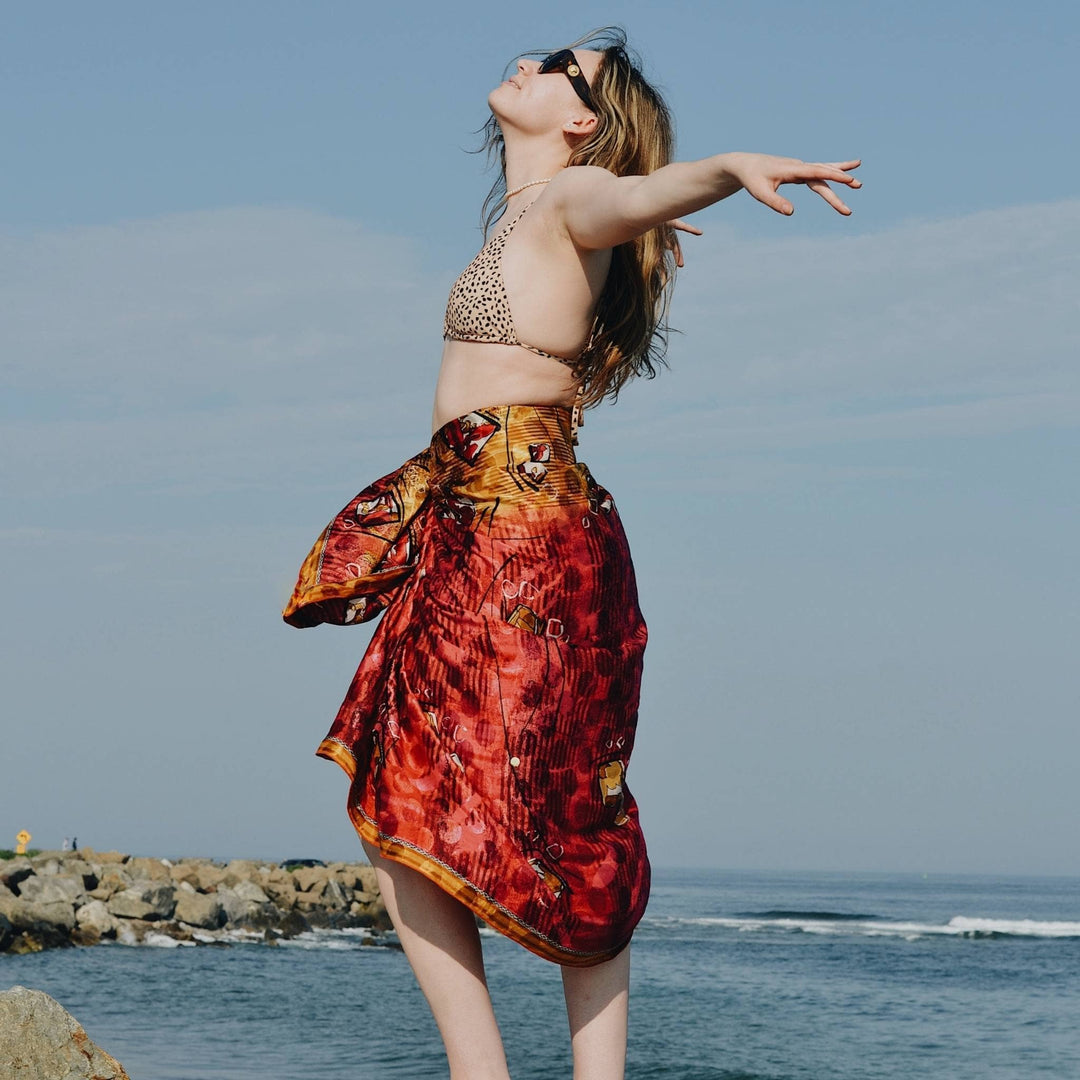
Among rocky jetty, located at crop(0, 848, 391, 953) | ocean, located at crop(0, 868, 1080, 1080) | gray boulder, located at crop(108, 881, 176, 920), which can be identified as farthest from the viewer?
gray boulder, located at crop(108, 881, 176, 920)

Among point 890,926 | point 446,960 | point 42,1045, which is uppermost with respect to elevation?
point 446,960

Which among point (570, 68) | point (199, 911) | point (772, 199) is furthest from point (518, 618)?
point (199, 911)

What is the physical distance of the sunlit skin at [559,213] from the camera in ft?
7.95

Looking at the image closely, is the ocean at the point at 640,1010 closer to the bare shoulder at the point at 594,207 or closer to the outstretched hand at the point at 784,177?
the bare shoulder at the point at 594,207

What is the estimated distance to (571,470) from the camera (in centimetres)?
299

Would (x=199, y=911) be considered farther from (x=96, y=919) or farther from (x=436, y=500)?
(x=436, y=500)

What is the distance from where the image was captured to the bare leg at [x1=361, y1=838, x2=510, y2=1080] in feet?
8.94

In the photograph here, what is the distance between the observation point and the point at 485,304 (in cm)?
297

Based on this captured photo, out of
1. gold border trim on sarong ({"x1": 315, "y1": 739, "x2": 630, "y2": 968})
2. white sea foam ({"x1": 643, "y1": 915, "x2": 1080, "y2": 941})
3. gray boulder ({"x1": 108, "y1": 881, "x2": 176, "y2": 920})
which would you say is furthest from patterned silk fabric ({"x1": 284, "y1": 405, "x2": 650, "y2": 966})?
white sea foam ({"x1": 643, "y1": 915, "x2": 1080, "y2": 941})

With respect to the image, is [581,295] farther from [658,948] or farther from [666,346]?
[658,948]

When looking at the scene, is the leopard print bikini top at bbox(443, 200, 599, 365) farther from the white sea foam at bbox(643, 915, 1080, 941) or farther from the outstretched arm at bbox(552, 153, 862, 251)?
the white sea foam at bbox(643, 915, 1080, 941)

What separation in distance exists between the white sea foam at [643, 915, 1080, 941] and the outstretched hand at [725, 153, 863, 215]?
131ft

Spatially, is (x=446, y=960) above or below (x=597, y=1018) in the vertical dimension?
above

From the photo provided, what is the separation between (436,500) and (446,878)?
2.59ft
